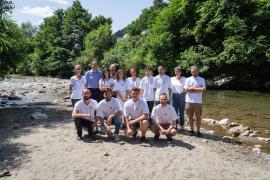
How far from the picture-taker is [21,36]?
19.4 metres

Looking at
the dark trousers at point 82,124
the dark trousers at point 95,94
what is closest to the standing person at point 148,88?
the dark trousers at point 95,94

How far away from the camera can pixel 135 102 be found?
10.4m

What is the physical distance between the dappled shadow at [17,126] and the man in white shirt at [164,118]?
11.7ft

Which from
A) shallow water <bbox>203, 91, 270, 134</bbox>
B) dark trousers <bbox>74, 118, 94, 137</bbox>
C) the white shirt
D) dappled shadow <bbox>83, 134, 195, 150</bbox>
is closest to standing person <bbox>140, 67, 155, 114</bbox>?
the white shirt

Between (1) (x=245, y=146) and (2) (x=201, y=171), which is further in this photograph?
(1) (x=245, y=146)

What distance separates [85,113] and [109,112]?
0.72m

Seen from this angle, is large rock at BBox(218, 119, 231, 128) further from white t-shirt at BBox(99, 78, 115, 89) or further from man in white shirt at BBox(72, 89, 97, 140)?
man in white shirt at BBox(72, 89, 97, 140)

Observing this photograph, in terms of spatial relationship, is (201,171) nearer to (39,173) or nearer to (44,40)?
(39,173)

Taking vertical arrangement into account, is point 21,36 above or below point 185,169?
above

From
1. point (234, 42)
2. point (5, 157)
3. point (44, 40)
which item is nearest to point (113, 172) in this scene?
point (5, 157)

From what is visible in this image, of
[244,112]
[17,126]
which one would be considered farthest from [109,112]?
[244,112]

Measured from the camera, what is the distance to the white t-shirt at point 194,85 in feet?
36.2

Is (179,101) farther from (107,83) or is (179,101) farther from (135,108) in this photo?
(107,83)

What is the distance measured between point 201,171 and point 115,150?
2418 mm
